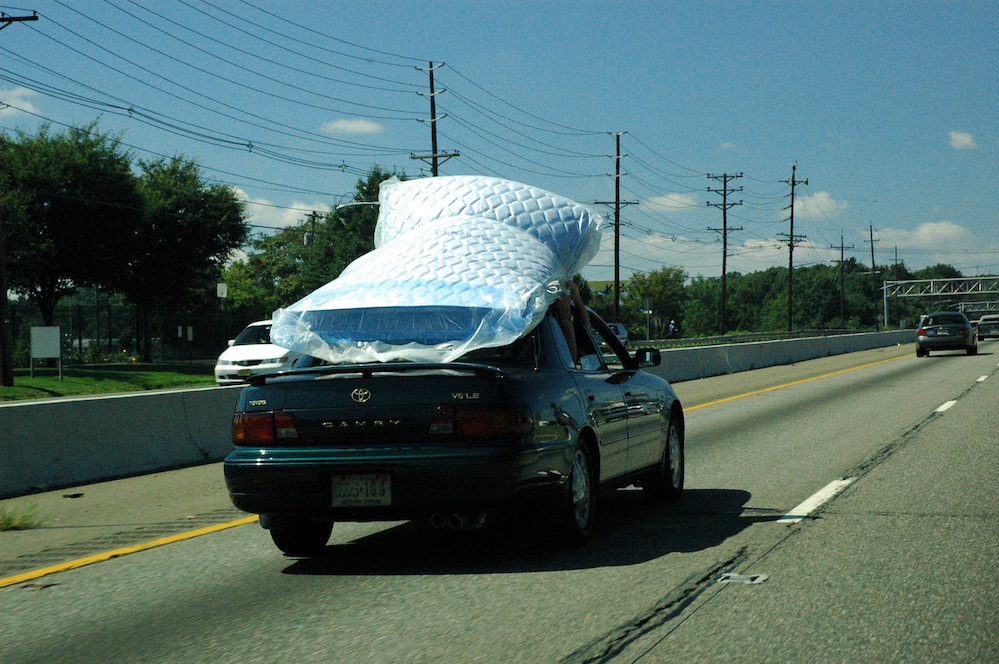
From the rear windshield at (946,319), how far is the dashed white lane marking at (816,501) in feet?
108

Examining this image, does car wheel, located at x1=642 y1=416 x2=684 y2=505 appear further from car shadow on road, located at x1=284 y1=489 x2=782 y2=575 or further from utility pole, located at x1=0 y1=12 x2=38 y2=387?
utility pole, located at x1=0 y1=12 x2=38 y2=387

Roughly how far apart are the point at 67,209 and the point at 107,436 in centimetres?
3346

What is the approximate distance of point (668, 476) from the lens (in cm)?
898

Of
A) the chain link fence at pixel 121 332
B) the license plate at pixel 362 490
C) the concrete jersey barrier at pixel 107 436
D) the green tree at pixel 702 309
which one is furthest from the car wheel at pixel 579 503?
the green tree at pixel 702 309

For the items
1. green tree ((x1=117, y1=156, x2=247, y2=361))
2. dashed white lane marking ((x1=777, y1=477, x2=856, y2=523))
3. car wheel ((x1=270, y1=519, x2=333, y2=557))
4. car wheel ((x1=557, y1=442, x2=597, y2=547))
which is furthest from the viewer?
green tree ((x1=117, y1=156, x2=247, y2=361))

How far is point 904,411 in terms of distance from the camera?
17234 millimetres

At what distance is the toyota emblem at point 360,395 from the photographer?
6.32 m

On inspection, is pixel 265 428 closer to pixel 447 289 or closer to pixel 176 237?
pixel 447 289

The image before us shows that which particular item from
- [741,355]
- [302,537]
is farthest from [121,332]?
[302,537]

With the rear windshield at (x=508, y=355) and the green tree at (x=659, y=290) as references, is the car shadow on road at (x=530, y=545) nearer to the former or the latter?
the rear windshield at (x=508, y=355)

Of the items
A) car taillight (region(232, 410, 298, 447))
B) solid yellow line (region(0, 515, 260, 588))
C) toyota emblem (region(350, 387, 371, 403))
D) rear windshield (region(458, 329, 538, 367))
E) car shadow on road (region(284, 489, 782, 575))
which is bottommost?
solid yellow line (region(0, 515, 260, 588))

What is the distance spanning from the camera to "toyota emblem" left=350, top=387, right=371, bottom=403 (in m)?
6.32

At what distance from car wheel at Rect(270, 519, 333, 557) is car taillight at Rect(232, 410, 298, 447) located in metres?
0.70

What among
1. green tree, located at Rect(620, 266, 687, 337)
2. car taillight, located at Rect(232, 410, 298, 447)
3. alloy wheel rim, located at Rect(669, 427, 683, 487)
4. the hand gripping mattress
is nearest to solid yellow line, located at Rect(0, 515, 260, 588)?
car taillight, located at Rect(232, 410, 298, 447)
